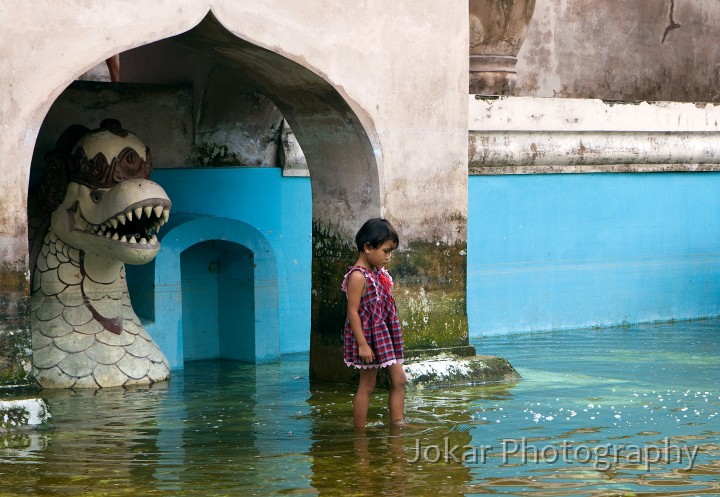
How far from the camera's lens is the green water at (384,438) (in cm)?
504

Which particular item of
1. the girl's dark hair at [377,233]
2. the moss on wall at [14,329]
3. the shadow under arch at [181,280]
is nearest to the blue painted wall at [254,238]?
the shadow under arch at [181,280]

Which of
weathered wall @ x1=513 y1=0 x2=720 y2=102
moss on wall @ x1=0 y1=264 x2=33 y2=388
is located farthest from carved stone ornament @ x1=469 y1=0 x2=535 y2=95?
moss on wall @ x1=0 y1=264 x2=33 y2=388

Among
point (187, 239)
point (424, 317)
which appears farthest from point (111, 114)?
point (424, 317)

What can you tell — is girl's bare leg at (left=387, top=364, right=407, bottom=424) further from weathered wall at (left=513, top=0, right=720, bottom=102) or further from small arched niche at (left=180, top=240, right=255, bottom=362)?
weathered wall at (left=513, top=0, right=720, bottom=102)

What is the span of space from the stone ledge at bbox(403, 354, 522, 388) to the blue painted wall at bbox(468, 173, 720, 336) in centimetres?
202

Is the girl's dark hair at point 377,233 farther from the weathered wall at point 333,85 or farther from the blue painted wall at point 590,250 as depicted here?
the blue painted wall at point 590,250

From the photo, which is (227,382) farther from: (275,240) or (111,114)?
(111,114)

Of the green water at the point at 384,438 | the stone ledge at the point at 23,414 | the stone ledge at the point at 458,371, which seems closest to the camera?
the green water at the point at 384,438

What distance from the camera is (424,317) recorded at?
7.53m

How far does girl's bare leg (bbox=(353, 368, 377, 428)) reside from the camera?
6.18 metres

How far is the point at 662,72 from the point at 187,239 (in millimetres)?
5840

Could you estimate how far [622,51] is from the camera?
1227 cm

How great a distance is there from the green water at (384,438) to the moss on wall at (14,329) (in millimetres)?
314

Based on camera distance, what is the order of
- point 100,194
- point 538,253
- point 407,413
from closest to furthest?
point 407,413
point 100,194
point 538,253
